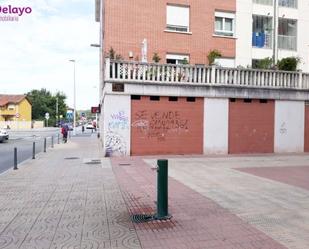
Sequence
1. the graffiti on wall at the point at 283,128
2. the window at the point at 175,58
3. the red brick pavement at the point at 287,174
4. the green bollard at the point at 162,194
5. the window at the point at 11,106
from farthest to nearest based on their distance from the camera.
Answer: the window at the point at 11,106 → the window at the point at 175,58 → the graffiti on wall at the point at 283,128 → the red brick pavement at the point at 287,174 → the green bollard at the point at 162,194

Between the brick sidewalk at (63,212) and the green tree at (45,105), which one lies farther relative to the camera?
the green tree at (45,105)

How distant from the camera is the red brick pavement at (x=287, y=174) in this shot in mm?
10852

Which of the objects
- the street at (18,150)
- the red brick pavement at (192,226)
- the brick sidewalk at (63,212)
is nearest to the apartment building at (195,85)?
the street at (18,150)

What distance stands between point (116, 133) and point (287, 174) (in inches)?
316

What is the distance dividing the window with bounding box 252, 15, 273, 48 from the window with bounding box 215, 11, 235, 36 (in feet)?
5.92

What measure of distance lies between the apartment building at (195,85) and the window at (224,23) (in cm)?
6

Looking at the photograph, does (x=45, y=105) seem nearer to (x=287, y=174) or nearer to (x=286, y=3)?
(x=286, y=3)

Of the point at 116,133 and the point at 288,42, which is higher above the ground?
the point at 288,42

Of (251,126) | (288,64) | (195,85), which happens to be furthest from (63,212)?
(288,64)

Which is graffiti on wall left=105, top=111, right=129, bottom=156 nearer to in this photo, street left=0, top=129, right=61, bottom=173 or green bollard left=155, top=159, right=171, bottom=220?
street left=0, top=129, right=61, bottom=173

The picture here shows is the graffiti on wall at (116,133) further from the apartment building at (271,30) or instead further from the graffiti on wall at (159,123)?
the apartment building at (271,30)

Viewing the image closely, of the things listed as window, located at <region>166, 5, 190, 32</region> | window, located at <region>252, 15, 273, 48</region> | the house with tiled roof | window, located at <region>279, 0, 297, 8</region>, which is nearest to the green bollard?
window, located at <region>166, 5, 190, 32</region>

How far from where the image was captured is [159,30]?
21.7m

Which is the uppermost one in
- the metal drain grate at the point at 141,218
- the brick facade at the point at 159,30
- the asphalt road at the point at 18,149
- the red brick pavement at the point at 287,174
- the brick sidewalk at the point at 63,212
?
the brick facade at the point at 159,30
